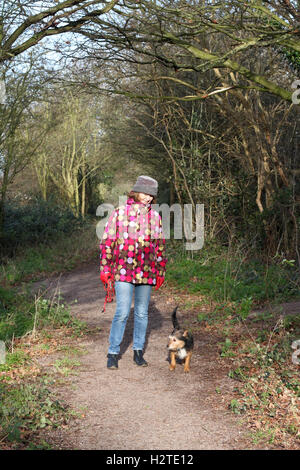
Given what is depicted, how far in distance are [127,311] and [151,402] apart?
1.15 m

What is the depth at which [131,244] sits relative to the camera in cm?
570

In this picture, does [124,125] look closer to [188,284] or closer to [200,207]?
[200,207]

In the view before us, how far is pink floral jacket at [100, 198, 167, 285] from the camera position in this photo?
565cm

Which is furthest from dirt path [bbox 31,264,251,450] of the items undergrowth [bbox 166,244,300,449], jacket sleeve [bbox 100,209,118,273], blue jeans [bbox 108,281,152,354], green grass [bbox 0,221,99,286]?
green grass [bbox 0,221,99,286]

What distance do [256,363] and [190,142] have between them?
9470 millimetres

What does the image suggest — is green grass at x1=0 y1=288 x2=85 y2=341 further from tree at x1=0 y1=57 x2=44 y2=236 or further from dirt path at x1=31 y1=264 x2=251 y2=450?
tree at x1=0 y1=57 x2=44 y2=236

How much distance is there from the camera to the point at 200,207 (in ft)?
46.4

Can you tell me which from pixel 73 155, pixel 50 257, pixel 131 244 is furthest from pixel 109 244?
pixel 73 155

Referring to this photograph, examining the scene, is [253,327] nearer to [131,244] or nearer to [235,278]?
[235,278]

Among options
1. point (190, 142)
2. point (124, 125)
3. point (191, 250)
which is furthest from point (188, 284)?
point (124, 125)

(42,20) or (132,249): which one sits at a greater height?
(42,20)

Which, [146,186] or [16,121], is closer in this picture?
[146,186]

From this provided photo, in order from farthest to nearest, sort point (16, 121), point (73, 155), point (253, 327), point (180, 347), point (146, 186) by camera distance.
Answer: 1. point (73, 155)
2. point (16, 121)
3. point (253, 327)
4. point (180, 347)
5. point (146, 186)

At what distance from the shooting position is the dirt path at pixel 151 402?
4.08 m
